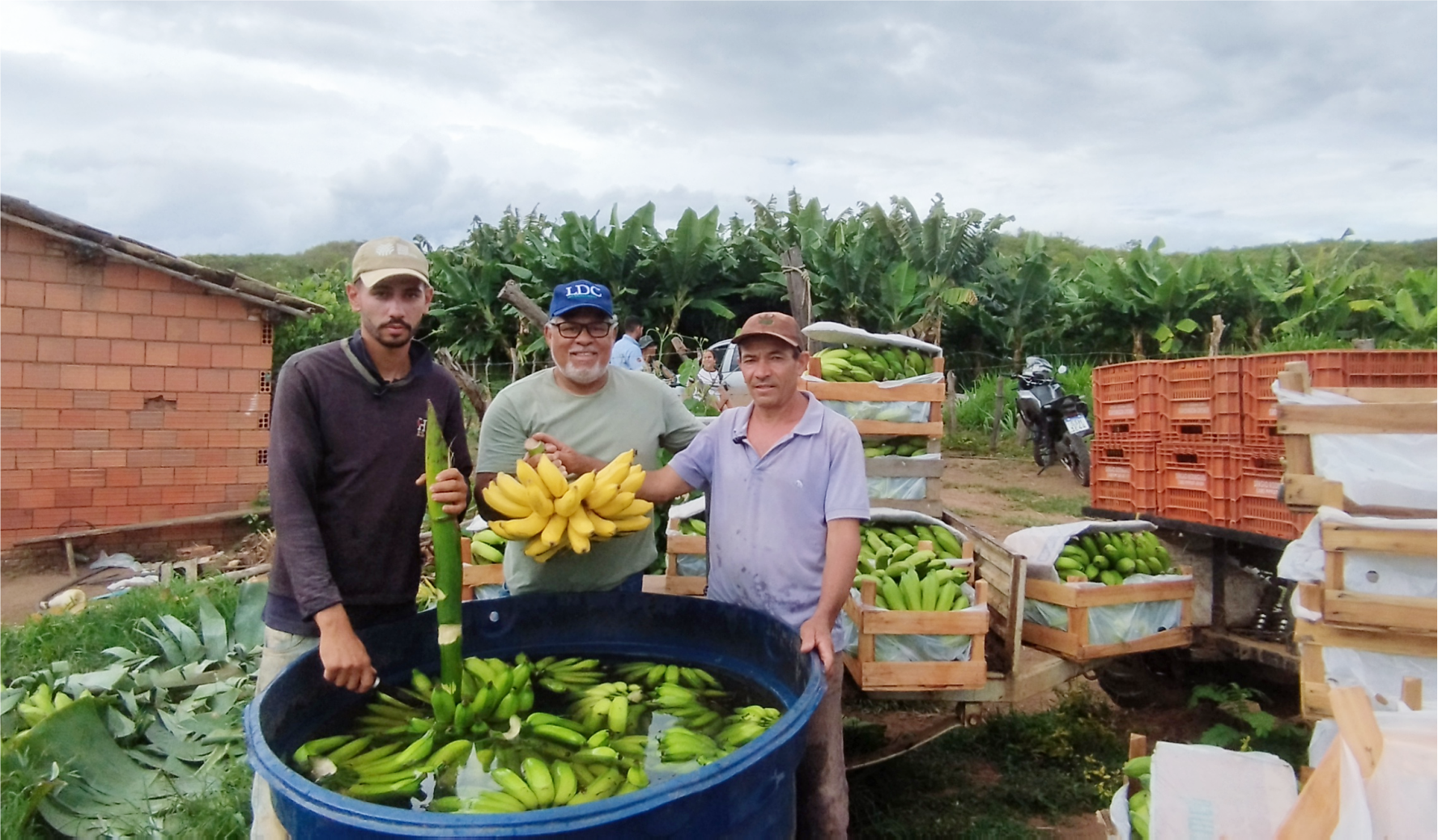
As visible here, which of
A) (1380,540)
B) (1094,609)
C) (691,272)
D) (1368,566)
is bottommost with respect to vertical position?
(1094,609)

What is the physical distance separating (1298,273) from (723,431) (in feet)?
61.8

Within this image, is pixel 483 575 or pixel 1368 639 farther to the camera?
pixel 483 575

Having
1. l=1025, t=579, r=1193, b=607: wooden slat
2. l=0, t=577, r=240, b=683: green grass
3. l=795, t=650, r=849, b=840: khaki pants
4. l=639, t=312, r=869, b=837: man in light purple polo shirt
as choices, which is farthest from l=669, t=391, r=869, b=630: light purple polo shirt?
l=0, t=577, r=240, b=683: green grass

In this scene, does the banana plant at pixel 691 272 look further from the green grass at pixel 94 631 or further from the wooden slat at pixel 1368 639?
the wooden slat at pixel 1368 639

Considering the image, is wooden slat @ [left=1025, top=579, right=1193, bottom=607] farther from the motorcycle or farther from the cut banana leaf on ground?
the motorcycle

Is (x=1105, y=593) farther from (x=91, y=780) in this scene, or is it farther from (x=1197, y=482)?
(x=91, y=780)

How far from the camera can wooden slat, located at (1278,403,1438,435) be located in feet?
10.6

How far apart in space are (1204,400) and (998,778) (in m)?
2.66

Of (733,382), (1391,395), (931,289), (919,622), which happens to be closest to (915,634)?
(919,622)

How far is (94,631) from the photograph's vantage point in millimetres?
5980

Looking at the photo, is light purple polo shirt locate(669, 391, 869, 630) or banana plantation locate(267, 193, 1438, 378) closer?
light purple polo shirt locate(669, 391, 869, 630)

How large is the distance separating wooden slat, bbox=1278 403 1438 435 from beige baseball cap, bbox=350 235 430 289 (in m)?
3.45

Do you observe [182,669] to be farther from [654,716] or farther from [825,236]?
[825,236]

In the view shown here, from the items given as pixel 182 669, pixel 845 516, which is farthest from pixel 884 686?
pixel 182 669
